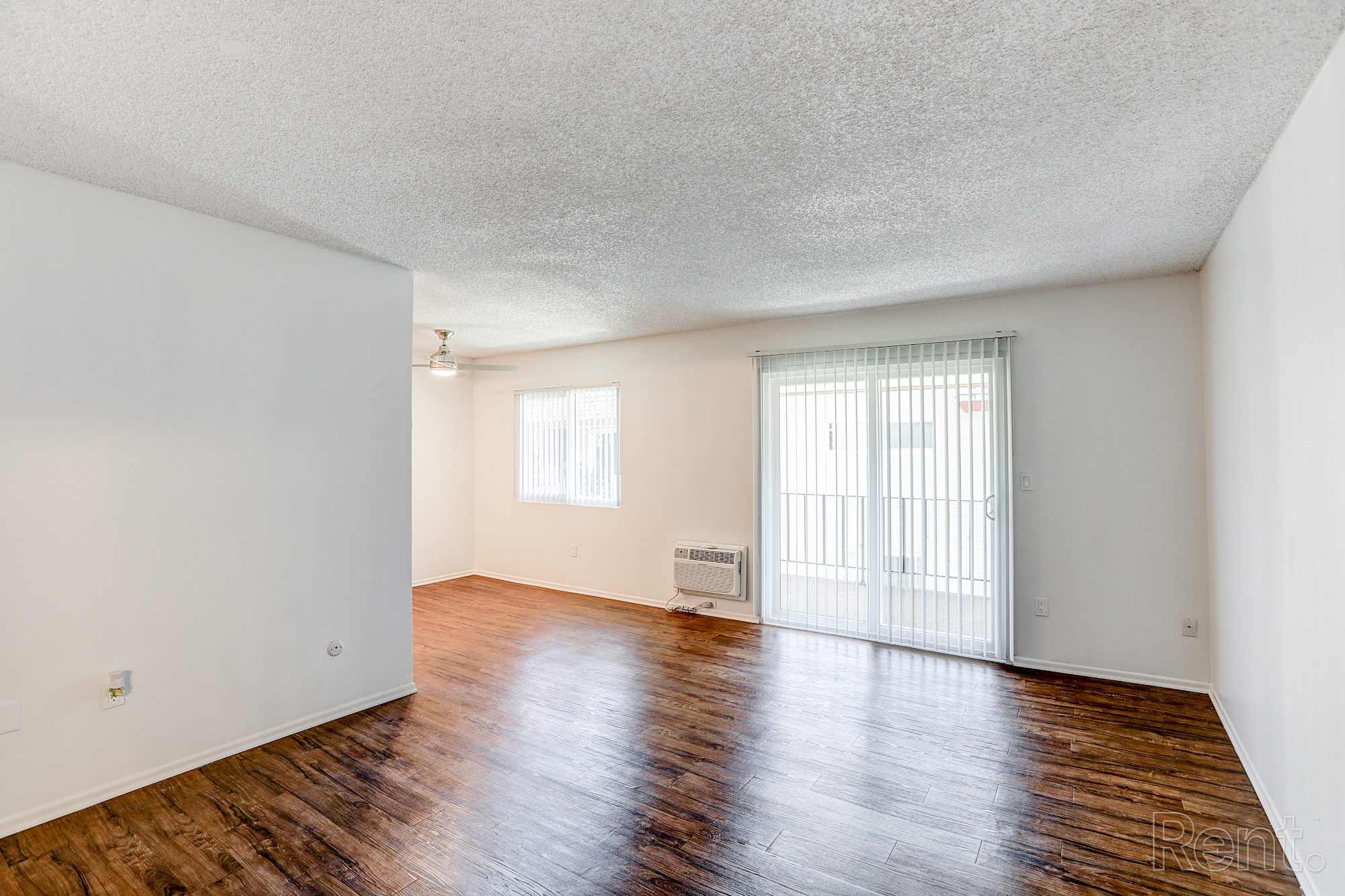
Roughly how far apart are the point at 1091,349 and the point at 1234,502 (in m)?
1.35

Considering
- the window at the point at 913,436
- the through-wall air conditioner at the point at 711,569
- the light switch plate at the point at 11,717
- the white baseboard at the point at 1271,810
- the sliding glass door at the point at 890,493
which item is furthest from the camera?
the through-wall air conditioner at the point at 711,569

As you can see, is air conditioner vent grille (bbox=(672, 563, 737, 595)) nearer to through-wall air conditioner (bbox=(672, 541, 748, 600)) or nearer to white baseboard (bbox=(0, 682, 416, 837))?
through-wall air conditioner (bbox=(672, 541, 748, 600))

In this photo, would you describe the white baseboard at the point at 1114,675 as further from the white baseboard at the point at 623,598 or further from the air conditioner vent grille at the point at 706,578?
the air conditioner vent grille at the point at 706,578

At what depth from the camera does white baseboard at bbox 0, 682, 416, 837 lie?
2375 millimetres

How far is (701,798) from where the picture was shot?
257 centimetres

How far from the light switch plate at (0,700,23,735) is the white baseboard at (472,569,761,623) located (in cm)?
415

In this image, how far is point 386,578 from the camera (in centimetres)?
365

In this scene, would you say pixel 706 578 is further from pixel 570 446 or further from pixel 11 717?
pixel 11 717

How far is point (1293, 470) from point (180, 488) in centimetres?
435

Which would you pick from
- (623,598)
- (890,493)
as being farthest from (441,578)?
(890,493)

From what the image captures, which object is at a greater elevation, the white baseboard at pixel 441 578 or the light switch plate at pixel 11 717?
the light switch plate at pixel 11 717

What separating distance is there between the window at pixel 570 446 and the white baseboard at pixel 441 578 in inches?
45.0

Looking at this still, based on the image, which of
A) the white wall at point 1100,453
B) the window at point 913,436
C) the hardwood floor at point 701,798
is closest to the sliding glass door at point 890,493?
the window at point 913,436

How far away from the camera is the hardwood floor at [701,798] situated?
2102 mm
